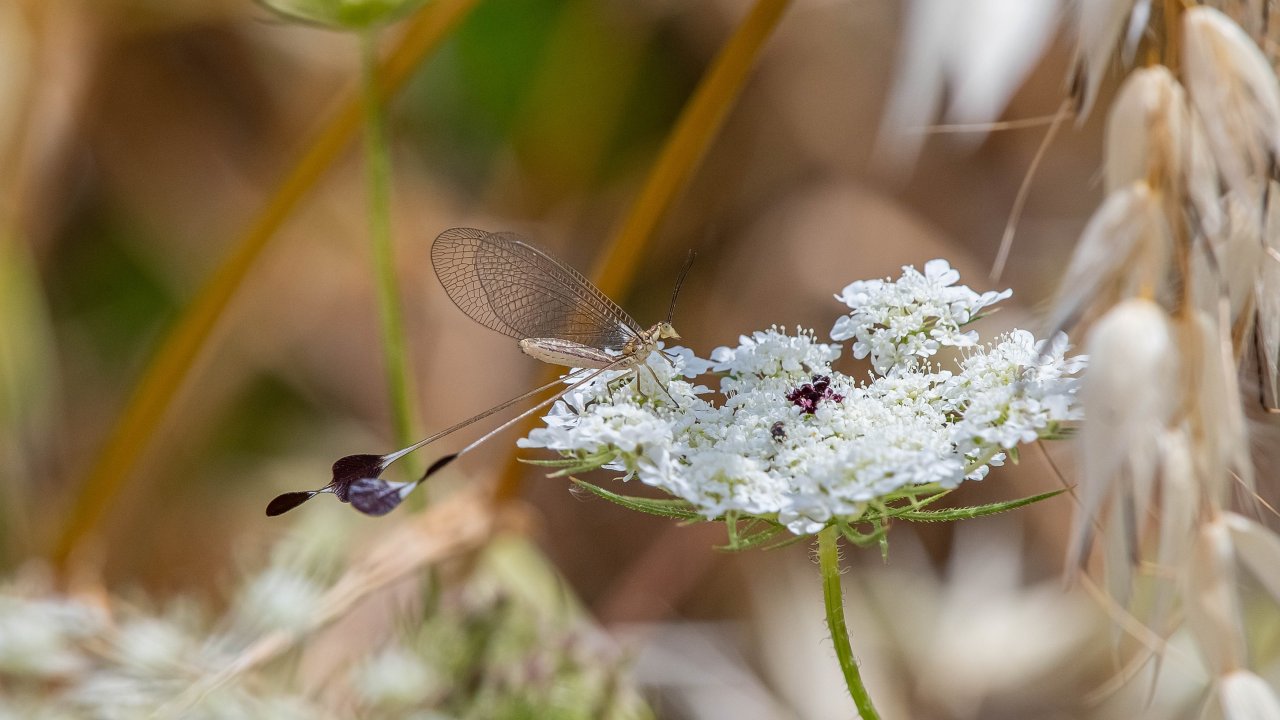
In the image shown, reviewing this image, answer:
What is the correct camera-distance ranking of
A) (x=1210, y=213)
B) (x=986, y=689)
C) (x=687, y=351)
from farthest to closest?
(x=986, y=689)
(x=687, y=351)
(x=1210, y=213)

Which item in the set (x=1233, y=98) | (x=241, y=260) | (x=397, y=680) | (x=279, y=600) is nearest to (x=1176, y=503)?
(x=1233, y=98)

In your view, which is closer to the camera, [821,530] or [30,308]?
[821,530]

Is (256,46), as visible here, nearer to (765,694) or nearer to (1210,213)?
(765,694)

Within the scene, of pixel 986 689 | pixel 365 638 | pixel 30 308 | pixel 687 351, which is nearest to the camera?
pixel 687 351

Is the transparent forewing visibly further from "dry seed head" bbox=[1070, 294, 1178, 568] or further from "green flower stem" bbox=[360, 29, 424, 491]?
"dry seed head" bbox=[1070, 294, 1178, 568]

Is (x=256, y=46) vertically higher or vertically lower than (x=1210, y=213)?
higher

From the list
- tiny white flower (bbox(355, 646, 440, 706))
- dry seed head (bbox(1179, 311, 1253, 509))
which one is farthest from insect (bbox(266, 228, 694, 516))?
dry seed head (bbox(1179, 311, 1253, 509))

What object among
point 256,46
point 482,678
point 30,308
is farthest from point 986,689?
point 256,46

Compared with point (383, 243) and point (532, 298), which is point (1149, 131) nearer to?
point (532, 298)
